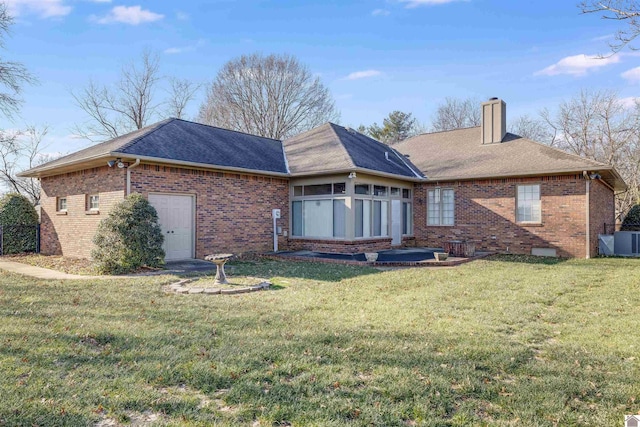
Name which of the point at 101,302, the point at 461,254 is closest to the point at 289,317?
the point at 101,302

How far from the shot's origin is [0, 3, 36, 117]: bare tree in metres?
15.9

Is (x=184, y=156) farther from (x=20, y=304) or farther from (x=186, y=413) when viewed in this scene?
(x=186, y=413)

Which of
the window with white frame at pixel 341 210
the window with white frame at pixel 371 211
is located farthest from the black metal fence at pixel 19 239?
the window with white frame at pixel 371 211

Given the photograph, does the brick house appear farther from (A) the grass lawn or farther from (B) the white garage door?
(A) the grass lawn

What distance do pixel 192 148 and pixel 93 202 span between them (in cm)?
351

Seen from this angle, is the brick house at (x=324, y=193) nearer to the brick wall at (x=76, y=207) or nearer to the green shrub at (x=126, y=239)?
the brick wall at (x=76, y=207)

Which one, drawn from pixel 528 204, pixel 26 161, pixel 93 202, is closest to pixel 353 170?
pixel 528 204

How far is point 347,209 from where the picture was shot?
536 inches

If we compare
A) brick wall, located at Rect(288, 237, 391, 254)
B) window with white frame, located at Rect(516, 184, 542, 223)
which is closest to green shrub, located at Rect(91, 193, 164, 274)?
brick wall, located at Rect(288, 237, 391, 254)

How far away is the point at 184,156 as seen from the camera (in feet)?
39.7

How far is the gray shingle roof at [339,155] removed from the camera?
14023 mm

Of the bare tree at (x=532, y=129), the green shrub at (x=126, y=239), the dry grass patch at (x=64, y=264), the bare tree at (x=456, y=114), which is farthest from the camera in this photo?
the bare tree at (x=456, y=114)

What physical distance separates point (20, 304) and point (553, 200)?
15.4m

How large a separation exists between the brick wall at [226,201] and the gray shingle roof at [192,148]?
43cm
